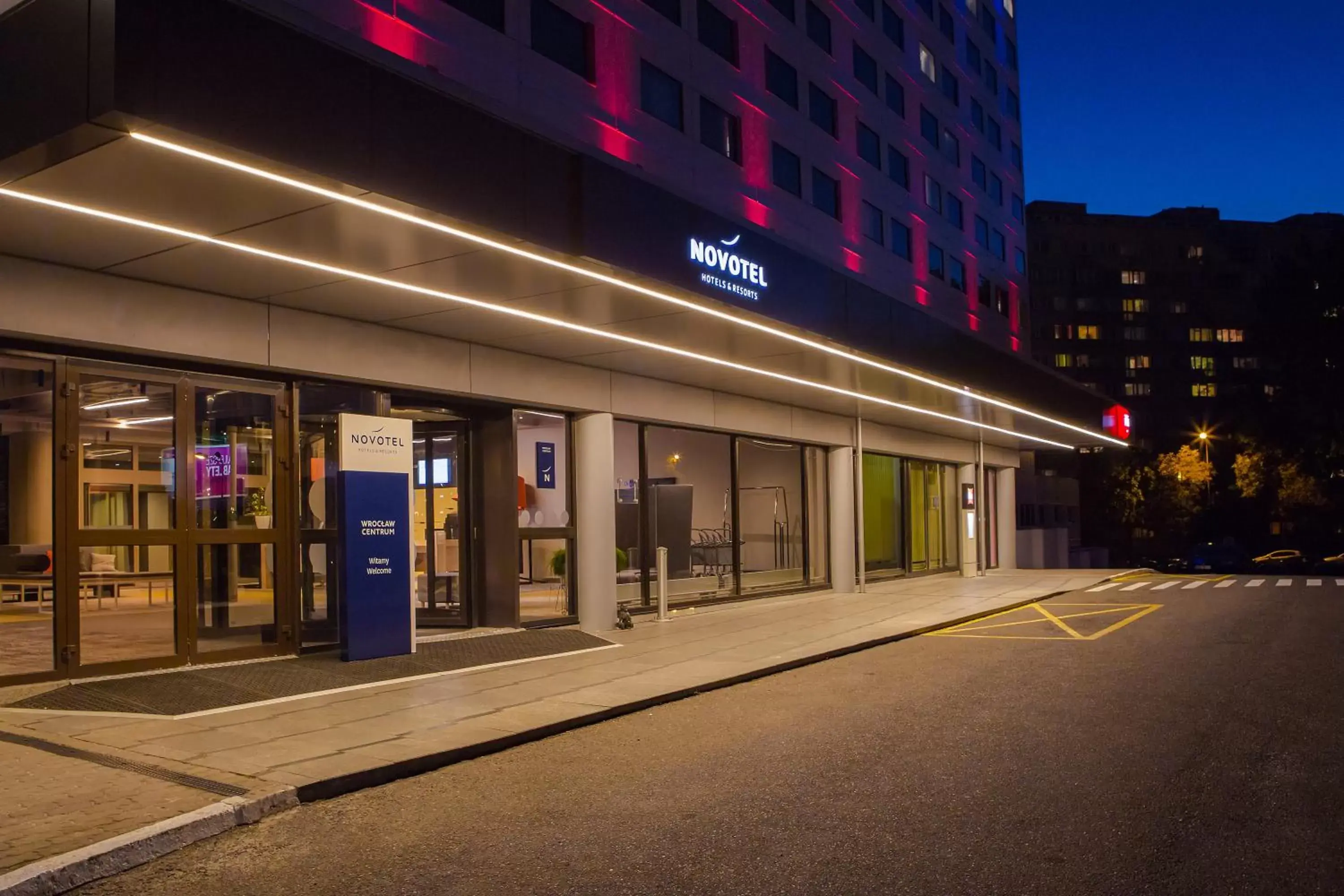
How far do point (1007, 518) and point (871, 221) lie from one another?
12.7 metres

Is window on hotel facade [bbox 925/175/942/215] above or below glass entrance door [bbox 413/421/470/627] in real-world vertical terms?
above

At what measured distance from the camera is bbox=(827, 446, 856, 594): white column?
24.7m

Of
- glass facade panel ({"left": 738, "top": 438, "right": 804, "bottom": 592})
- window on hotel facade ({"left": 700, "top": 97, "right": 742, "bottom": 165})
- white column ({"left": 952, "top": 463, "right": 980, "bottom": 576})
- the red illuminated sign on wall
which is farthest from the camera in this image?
the red illuminated sign on wall

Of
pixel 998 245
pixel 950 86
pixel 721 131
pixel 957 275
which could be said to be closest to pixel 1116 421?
pixel 957 275

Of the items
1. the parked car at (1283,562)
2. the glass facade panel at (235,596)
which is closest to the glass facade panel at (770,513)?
the glass facade panel at (235,596)

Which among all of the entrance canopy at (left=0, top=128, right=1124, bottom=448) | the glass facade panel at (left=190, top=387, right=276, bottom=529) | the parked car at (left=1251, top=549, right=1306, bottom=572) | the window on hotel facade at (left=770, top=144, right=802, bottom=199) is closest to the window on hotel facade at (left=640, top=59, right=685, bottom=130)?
the window on hotel facade at (left=770, top=144, right=802, bottom=199)

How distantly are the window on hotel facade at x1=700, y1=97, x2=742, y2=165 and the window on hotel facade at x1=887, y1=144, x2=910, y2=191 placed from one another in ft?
31.8

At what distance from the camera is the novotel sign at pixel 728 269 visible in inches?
505

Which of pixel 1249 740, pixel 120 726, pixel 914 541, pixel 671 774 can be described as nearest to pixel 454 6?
pixel 120 726

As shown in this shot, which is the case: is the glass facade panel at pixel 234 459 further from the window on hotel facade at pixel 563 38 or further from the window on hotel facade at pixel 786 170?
the window on hotel facade at pixel 786 170

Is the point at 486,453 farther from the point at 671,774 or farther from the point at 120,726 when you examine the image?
the point at 671,774

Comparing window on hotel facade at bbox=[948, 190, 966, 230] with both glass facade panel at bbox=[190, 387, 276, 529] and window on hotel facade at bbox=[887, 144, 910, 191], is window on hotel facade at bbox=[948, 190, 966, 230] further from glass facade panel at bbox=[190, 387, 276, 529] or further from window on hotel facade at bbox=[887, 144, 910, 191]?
glass facade panel at bbox=[190, 387, 276, 529]

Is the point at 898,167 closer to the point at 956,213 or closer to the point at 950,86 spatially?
the point at 956,213

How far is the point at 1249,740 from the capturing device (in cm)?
809
